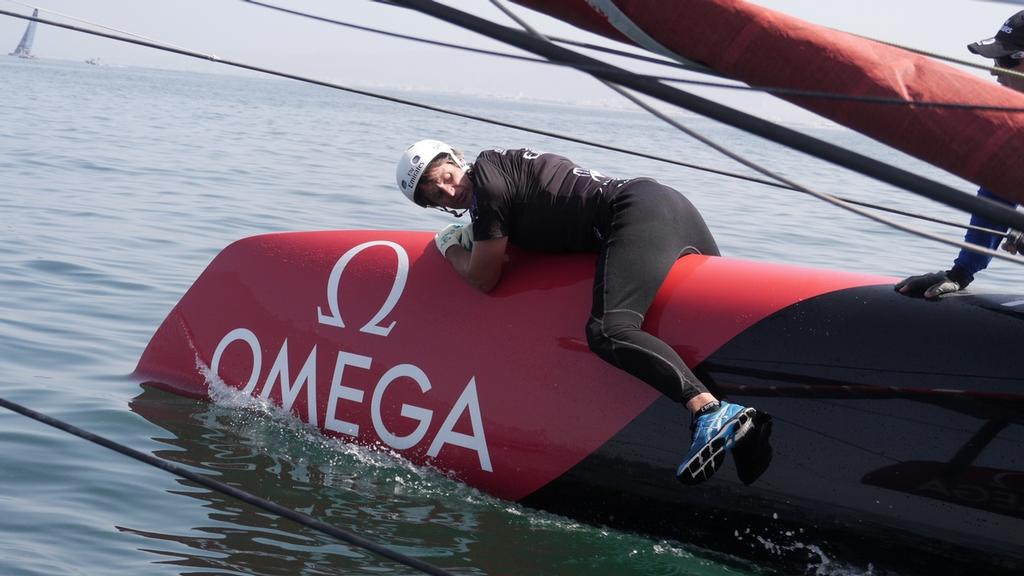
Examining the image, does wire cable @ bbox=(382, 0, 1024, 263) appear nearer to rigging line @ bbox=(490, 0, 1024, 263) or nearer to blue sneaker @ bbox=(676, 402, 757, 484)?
rigging line @ bbox=(490, 0, 1024, 263)

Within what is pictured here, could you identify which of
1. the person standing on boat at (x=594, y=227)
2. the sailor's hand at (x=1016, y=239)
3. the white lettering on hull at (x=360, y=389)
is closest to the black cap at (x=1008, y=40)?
the sailor's hand at (x=1016, y=239)

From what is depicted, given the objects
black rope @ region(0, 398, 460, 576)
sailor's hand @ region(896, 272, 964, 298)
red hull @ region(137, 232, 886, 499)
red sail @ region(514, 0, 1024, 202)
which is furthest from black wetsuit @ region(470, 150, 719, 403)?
red sail @ region(514, 0, 1024, 202)

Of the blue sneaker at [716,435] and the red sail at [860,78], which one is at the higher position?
the red sail at [860,78]

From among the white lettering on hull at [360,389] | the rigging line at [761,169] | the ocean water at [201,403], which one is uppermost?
→ the rigging line at [761,169]

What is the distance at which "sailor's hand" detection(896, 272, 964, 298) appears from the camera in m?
3.92

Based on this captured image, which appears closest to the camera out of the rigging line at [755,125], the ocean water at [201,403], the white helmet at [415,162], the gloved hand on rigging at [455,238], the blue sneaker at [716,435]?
the rigging line at [755,125]

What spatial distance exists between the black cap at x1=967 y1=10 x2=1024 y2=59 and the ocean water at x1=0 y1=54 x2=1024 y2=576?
1690mm

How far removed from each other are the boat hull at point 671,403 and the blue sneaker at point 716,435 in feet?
0.63

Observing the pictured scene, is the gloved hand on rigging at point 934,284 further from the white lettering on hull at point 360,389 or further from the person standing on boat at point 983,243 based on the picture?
the white lettering on hull at point 360,389

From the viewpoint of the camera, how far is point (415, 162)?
14.2 feet

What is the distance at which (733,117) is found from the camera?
247 cm

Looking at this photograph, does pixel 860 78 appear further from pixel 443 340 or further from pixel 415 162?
pixel 443 340

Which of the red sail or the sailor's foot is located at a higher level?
the red sail

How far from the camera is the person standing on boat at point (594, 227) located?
4.00 metres
